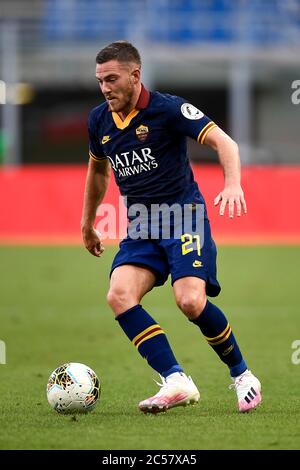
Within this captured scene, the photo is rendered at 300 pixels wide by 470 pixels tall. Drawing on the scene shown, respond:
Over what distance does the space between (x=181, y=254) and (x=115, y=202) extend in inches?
464

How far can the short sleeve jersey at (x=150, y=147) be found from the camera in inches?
253

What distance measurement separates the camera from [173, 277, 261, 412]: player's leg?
6176 millimetres

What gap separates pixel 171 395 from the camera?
6141 mm

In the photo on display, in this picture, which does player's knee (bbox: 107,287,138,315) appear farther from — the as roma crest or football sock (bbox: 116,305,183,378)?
the as roma crest

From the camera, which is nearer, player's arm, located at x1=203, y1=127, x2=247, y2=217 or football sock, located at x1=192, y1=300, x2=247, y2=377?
player's arm, located at x1=203, y1=127, x2=247, y2=217

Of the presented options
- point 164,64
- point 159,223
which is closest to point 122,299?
point 159,223

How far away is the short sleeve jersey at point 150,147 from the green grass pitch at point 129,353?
139 centimetres

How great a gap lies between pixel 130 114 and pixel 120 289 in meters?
1.10

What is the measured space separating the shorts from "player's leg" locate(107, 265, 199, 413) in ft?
0.30

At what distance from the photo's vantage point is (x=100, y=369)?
8680 millimetres

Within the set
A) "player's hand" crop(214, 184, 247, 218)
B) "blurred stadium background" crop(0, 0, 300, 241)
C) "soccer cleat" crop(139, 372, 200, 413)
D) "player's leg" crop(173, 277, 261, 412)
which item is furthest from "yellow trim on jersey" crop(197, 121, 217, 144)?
"blurred stadium background" crop(0, 0, 300, 241)

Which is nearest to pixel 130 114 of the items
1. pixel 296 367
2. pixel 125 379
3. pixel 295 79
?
pixel 125 379

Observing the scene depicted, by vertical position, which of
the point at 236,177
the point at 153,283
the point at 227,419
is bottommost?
the point at 227,419
